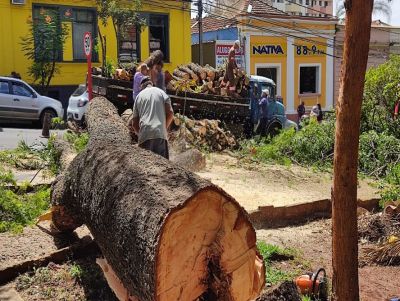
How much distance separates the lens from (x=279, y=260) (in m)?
5.47

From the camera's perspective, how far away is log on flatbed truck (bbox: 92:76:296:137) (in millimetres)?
13008

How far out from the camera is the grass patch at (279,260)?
500cm

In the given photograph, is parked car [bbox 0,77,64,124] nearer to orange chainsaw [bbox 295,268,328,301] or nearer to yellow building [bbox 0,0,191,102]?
yellow building [bbox 0,0,191,102]

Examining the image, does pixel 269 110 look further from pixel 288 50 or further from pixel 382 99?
pixel 288 50

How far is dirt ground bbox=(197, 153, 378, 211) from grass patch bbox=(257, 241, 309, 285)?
1327 millimetres

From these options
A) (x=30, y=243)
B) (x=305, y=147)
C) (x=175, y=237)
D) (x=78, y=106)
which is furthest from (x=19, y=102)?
(x=175, y=237)

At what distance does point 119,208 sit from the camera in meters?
3.58

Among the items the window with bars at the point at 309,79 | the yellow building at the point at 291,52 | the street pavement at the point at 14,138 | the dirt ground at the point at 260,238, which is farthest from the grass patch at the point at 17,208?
the window with bars at the point at 309,79

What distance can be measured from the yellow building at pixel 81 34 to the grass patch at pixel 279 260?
61.2ft

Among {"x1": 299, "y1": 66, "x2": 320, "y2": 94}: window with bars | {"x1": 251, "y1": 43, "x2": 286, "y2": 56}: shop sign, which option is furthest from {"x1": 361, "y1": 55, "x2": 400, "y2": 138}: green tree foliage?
{"x1": 299, "y1": 66, "x2": 320, "y2": 94}: window with bars

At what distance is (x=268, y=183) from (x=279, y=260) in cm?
376

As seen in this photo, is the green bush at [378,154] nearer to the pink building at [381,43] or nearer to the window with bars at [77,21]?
the window with bars at [77,21]

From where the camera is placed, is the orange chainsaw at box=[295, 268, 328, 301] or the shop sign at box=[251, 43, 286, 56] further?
the shop sign at box=[251, 43, 286, 56]

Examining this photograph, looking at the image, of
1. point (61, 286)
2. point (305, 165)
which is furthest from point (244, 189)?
point (61, 286)
